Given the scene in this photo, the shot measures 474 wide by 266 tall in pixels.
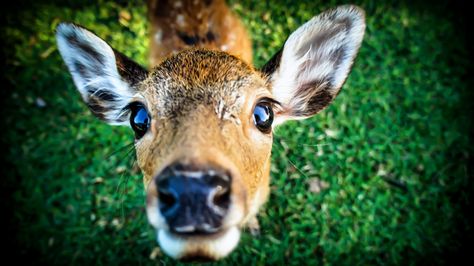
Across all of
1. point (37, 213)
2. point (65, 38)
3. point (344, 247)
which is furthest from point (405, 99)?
point (37, 213)

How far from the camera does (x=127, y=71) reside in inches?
112

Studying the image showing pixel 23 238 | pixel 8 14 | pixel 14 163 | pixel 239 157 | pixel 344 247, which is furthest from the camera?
pixel 8 14

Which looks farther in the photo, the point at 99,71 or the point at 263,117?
the point at 99,71

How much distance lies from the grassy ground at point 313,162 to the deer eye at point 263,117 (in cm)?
172

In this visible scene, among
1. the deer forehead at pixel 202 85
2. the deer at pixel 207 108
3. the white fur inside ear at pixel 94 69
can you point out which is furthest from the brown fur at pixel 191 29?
the deer forehead at pixel 202 85

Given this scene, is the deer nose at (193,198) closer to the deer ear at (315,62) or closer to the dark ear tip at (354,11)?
the deer ear at (315,62)

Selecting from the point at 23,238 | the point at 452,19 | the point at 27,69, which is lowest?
the point at 23,238

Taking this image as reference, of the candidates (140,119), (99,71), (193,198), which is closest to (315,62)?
(140,119)

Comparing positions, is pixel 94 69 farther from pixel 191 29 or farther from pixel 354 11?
pixel 354 11

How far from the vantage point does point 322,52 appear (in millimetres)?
2873

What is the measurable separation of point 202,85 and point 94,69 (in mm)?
1141

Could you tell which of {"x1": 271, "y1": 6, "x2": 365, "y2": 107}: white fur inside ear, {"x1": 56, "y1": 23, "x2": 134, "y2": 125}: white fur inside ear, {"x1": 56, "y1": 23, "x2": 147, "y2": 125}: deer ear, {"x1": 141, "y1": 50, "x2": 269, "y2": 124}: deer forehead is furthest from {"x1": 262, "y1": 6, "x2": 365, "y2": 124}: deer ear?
{"x1": 56, "y1": 23, "x2": 134, "y2": 125}: white fur inside ear

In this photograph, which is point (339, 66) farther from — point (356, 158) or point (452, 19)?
point (452, 19)

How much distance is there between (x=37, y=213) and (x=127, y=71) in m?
2.67
